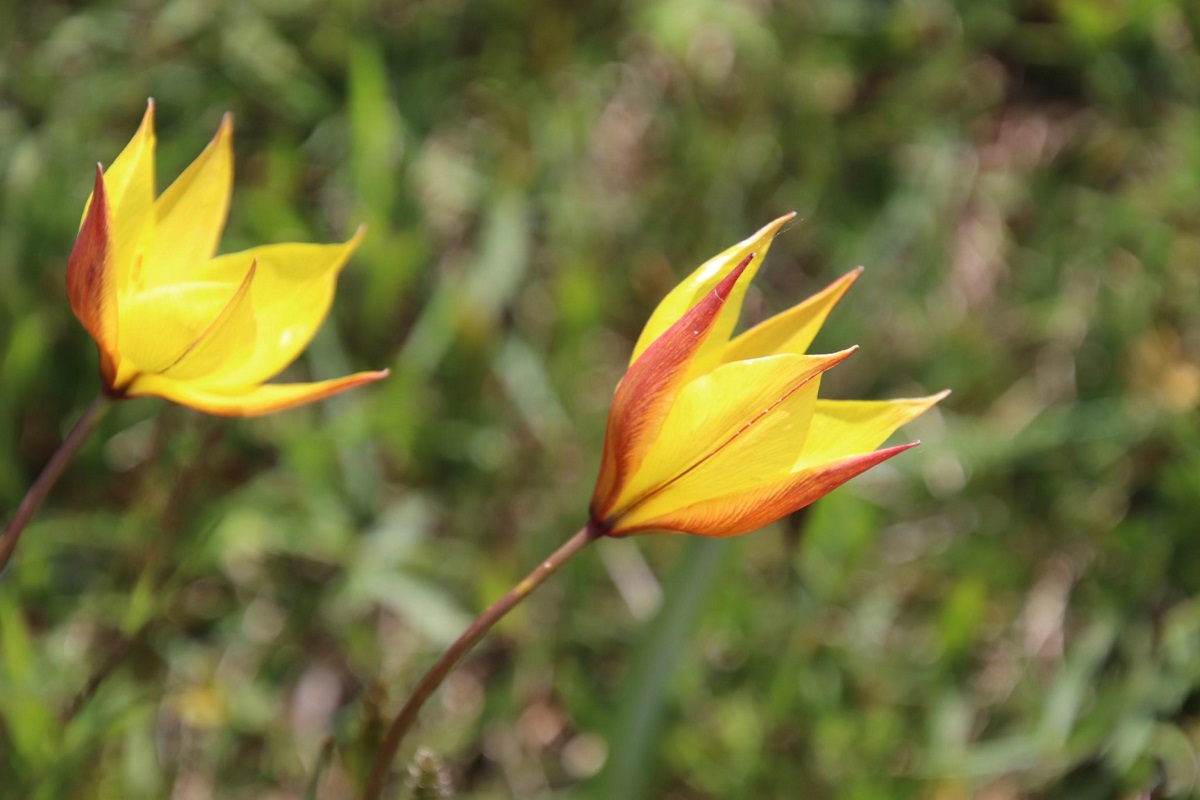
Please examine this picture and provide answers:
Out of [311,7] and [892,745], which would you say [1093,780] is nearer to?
[892,745]

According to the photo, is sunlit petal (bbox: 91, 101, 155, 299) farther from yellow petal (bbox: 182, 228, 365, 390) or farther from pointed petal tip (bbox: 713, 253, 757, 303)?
pointed petal tip (bbox: 713, 253, 757, 303)

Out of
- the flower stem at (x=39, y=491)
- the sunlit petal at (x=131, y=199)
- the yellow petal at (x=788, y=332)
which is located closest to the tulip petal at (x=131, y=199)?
the sunlit petal at (x=131, y=199)

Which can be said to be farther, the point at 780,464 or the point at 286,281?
the point at 286,281

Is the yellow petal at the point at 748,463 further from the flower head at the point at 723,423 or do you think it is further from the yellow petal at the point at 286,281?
the yellow petal at the point at 286,281

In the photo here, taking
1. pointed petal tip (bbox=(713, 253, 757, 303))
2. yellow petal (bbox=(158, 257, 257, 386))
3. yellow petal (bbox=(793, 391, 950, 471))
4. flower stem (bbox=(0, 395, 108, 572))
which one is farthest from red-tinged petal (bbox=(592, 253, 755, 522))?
flower stem (bbox=(0, 395, 108, 572))

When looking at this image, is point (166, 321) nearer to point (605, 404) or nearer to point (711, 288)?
point (711, 288)

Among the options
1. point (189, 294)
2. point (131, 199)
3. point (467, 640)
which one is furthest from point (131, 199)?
point (467, 640)
